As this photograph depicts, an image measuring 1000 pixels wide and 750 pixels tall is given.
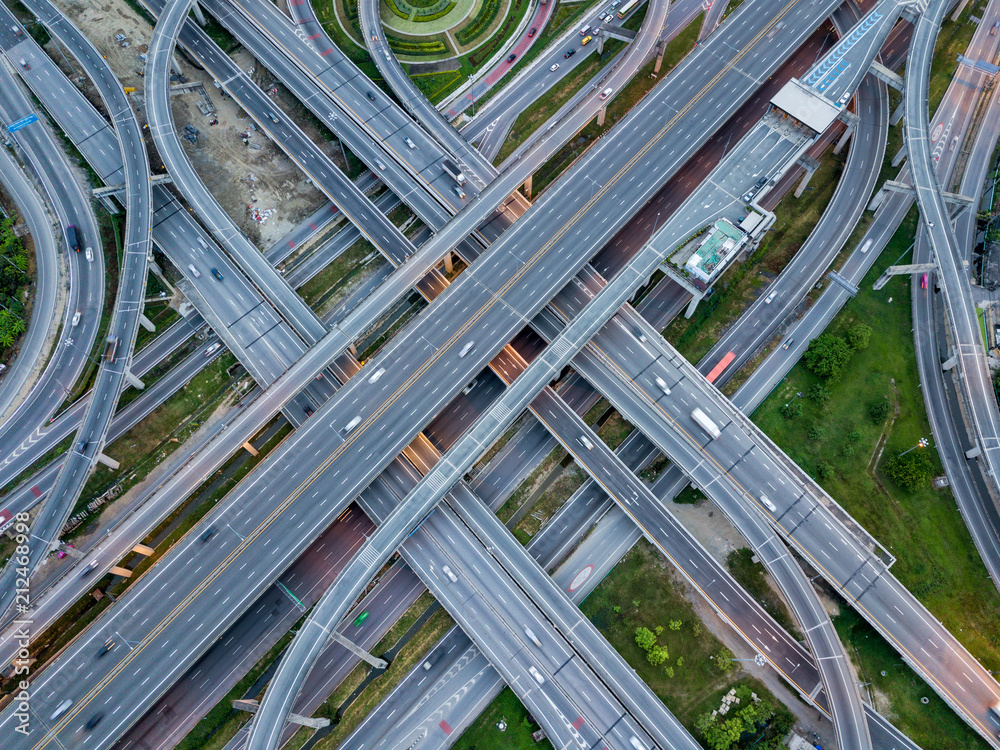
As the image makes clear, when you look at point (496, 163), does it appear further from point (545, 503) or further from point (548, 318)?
point (545, 503)

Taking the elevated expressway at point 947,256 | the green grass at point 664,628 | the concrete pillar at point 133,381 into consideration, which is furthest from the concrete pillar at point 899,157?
the concrete pillar at point 133,381

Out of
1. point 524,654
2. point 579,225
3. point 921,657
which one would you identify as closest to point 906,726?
A: point 921,657

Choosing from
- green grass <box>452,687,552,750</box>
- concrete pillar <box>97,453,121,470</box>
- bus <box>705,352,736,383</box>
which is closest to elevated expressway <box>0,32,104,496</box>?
concrete pillar <box>97,453,121,470</box>

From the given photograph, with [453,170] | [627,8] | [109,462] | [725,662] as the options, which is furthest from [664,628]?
[627,8]

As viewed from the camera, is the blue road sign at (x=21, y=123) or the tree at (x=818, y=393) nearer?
the tree at (x=818, y=393)

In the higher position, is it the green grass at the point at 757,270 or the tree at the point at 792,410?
the green grass at the point at 757,270

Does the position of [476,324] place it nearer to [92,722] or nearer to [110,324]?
[110,324]

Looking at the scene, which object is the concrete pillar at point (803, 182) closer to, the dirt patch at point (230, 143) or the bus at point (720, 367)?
the bus at point (720, 367)
